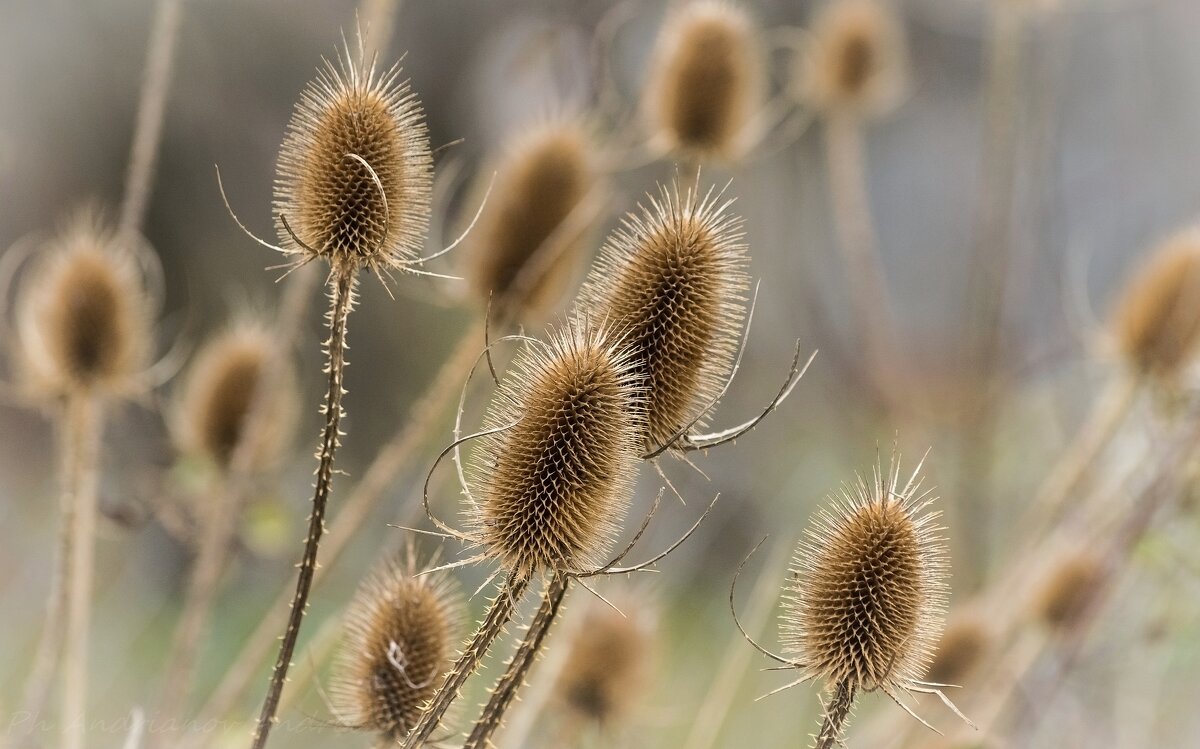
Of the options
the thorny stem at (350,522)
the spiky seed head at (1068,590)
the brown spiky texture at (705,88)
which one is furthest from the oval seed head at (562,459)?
the spiky seed head at (1068,590)

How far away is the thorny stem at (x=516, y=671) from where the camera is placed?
0.54 meters

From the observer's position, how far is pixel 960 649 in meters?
1.02

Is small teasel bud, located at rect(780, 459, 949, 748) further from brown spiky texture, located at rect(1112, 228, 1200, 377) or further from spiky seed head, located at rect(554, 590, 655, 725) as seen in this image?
brown spiky texture, located at rect(1112, 228, 1200, 377)

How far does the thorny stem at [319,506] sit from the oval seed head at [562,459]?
73 mm

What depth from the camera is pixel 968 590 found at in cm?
154

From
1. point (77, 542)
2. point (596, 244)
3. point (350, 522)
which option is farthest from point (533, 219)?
point (77, 542)

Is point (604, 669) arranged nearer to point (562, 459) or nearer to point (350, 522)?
point (350, 522)

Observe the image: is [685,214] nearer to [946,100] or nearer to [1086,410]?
[1086,410]

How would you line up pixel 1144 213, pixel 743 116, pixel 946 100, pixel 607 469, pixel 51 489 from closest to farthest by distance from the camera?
pixel 607 469 < pixel 743 116 < pixel 51 489 < pixel 1144 213 < pixel 946 100

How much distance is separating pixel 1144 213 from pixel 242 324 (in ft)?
6.37

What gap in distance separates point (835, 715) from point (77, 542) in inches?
23.3

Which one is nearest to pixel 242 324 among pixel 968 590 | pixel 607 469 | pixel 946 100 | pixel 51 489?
pixel 51 489

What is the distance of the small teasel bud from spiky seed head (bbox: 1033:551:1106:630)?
592mm

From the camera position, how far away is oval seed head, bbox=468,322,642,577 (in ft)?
1.66
